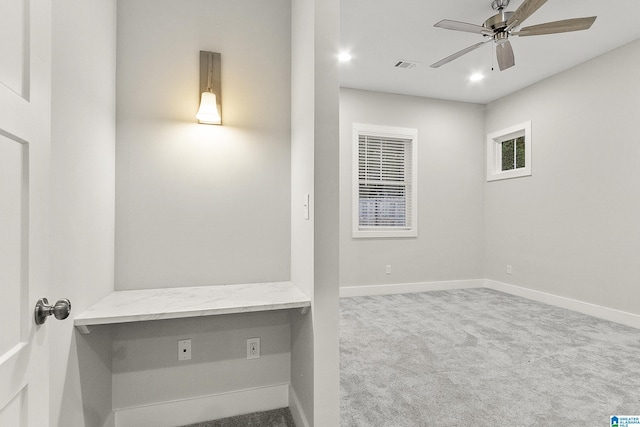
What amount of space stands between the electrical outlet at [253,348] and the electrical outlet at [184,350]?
33cm

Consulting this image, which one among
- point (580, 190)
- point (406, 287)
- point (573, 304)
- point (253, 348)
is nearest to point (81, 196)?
point (253, 348)

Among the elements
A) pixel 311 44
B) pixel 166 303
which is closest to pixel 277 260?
pixel 166 303

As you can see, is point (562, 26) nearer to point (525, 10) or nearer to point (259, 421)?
point (525, 10)

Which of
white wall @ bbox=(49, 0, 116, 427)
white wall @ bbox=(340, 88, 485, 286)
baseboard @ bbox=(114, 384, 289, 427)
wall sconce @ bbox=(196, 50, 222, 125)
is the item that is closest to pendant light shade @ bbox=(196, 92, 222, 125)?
wall sconce @ bbox=(196, 50, 222, 125)

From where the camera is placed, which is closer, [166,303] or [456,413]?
[166,303]

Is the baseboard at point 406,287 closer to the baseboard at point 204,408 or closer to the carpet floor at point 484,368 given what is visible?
the carpet floor at point 484,368

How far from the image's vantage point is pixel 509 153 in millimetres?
4969

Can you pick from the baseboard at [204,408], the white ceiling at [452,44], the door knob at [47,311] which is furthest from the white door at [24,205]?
the white ceiling at [452,44]

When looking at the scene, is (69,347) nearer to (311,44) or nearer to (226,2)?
(311,44)

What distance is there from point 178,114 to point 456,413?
2341 millimetres

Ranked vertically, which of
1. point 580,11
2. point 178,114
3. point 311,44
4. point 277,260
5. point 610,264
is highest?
point 580,11

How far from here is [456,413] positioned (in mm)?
1858

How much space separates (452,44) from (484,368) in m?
3.15

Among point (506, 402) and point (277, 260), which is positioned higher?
point (277, 260)
